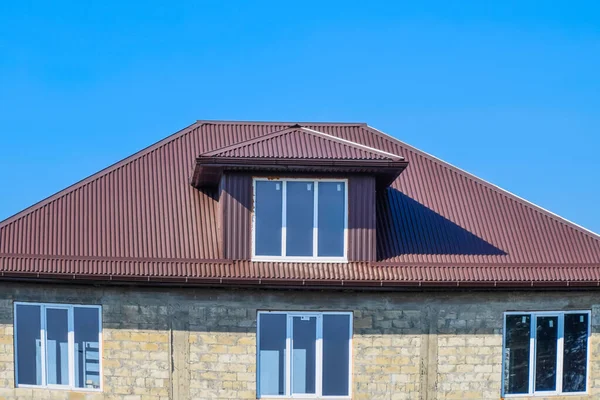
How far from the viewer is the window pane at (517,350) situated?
12.6 meters

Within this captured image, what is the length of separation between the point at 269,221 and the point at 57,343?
16.1ft

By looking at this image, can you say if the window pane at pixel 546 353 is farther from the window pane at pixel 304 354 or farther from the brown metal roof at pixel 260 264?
the window pane at pixel 304 354

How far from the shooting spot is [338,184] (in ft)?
40.4

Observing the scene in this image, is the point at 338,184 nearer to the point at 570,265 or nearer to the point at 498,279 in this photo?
the point at 498,279

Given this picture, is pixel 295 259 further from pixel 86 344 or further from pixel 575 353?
pixel 575 353

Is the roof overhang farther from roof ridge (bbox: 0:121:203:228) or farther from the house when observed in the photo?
roof ridge (bbox: 0:121:203:228)

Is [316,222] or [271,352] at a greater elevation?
[316,222]

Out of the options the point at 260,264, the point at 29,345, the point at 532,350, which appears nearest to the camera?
the point at 260,264

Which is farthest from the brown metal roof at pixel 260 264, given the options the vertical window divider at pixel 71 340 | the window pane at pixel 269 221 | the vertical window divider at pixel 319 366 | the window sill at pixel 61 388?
the window sill at pixel 61 388

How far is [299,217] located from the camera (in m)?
12.2

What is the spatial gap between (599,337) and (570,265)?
1763 mm

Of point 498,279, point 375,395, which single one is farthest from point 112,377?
point 498,279

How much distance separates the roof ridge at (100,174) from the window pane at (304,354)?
18.7 ft

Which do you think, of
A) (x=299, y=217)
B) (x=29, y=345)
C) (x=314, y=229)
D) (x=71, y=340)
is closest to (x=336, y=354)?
(x=314, y=229)
